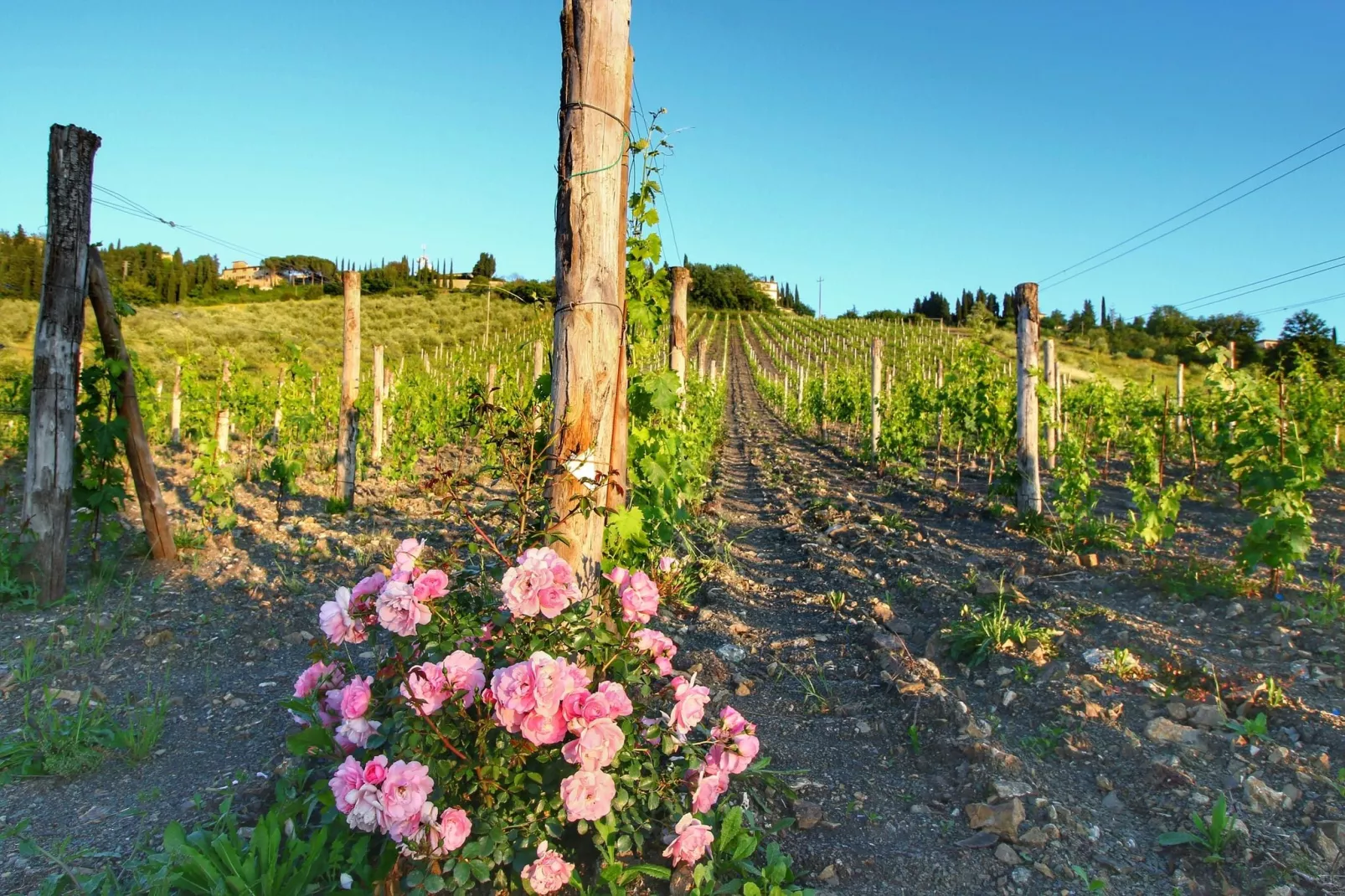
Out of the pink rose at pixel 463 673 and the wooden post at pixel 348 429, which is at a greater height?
the wooden post at pixel 348 429

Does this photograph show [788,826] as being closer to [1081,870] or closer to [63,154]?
[1081,870]

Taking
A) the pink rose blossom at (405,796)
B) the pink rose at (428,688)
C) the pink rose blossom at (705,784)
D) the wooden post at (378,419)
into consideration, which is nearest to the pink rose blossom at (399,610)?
the pink rose at (428,688)

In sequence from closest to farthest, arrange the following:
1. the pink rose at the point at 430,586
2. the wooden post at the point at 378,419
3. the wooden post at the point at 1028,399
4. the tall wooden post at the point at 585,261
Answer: the pink rose at the point at 430,586, the tall wooden post at the point at 585,261, the wooden post at the point at 1028,399, the wooden post at the point at 378,419

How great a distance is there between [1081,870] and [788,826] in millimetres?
913

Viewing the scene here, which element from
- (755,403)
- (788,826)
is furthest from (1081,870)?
(755,403)

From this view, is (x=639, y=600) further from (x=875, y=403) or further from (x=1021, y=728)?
(x=875, y=403)

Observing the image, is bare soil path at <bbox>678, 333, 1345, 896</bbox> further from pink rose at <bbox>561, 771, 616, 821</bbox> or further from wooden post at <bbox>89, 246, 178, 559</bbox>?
wooden post at <bbox>89, 246, 178, 559</bbox>

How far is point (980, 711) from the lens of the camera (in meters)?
3.70

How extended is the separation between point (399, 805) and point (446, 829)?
Answer: 0.48 feet

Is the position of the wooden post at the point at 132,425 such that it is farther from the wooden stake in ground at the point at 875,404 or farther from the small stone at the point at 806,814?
the wooden stake in ground at the point at 875,404

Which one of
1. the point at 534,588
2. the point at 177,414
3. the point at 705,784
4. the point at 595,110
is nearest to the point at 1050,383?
the point at 595,110

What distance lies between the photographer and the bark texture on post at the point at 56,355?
4805mm

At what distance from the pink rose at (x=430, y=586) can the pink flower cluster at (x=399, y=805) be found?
0.40 m

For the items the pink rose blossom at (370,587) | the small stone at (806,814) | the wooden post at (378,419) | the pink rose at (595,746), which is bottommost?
the small stone at (806,814)
